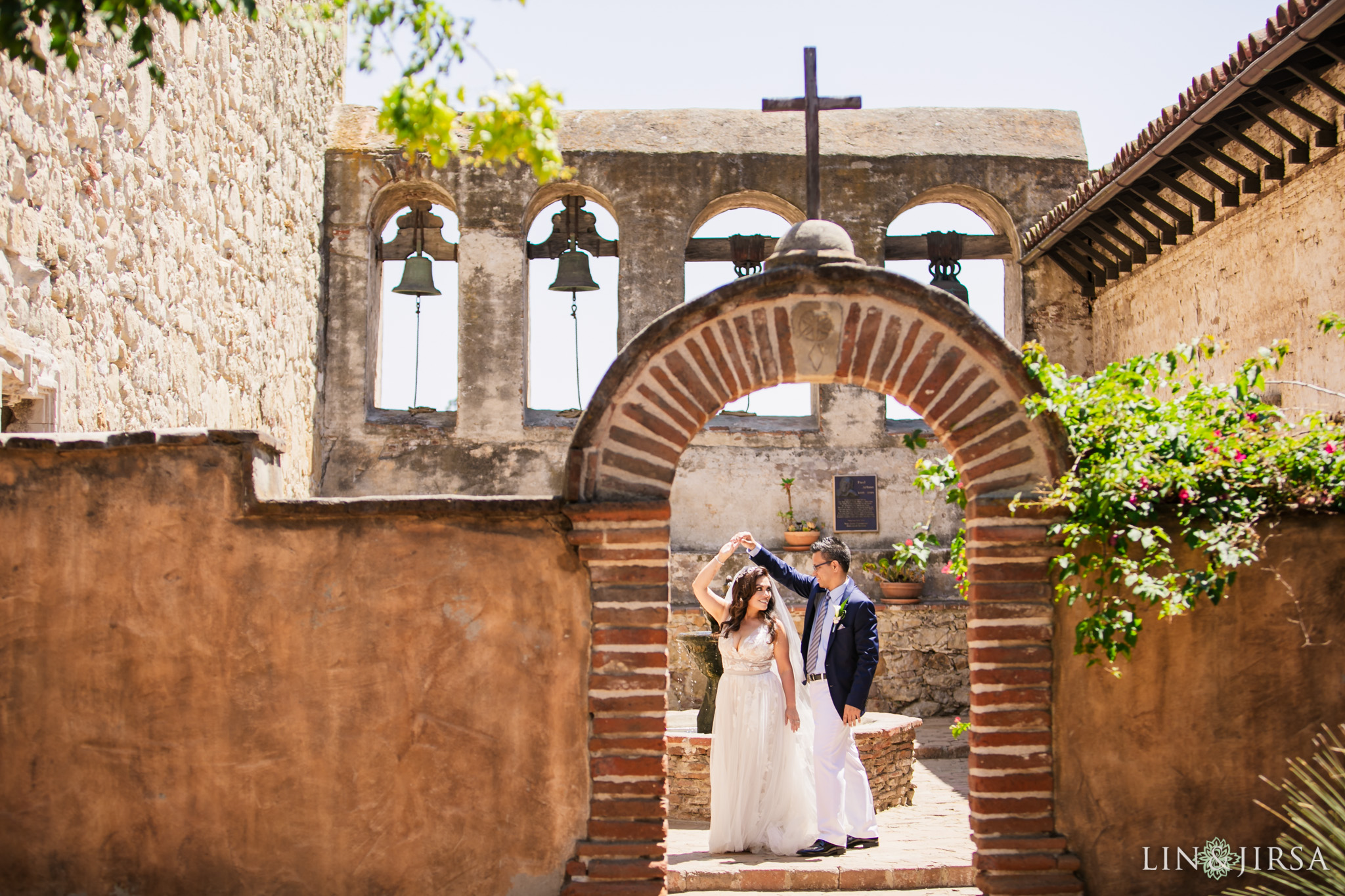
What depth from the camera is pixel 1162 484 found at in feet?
14.9

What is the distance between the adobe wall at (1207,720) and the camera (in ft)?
15.6

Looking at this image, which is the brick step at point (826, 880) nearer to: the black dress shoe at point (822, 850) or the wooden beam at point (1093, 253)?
the black dress shoe at point (822, 850)

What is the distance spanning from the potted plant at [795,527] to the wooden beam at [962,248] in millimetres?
2471

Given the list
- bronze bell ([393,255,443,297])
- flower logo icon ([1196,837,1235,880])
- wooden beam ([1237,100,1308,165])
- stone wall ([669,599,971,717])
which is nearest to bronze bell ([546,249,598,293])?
bronze bell ([393,255,443,297])

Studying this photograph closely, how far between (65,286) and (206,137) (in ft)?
7.44

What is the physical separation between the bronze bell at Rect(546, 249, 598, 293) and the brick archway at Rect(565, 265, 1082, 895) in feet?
18.9

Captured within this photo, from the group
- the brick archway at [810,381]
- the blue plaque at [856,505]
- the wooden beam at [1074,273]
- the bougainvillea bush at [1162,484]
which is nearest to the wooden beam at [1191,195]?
the wooden beam at [1074,273]

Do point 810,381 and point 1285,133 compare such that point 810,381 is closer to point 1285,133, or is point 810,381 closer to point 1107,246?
point 1285,133

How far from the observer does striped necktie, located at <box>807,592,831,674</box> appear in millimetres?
6547

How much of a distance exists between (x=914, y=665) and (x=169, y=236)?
745 centimetres

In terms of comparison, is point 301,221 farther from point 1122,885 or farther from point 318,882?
point 1122,885

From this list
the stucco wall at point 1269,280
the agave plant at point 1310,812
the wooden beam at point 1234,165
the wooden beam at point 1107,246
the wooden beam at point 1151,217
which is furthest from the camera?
the wooden beam at point 1107,246

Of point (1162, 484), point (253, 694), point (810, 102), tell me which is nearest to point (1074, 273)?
point (810, 102)

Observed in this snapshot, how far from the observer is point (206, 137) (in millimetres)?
7793
